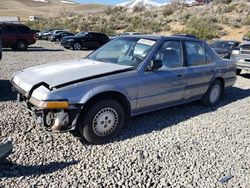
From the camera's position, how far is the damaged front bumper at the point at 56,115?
14.0 feet

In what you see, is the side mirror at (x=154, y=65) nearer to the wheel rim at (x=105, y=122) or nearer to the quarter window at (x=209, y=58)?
the wheel rim at (x=105, y=122)

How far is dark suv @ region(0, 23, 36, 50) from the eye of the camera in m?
19.9

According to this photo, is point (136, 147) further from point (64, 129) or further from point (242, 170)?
point (242, 170)

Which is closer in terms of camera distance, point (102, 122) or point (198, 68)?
point (102, 122)

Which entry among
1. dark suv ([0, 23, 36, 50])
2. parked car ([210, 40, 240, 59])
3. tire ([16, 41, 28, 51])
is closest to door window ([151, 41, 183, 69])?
parked car ([210, 40, 240, 59])

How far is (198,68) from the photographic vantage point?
6.43 meters

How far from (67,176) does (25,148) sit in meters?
1.01

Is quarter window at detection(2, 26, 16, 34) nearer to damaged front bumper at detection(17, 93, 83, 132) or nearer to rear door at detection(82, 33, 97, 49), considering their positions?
rear door at detection(82, 33, 97, 49)

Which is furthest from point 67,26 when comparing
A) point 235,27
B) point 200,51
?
point 200,51

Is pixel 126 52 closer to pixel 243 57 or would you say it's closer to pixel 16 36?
pixel 243 57

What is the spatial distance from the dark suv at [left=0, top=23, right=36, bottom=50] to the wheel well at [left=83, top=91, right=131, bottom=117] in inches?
666

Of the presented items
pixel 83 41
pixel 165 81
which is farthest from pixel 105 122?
pixel 83 41

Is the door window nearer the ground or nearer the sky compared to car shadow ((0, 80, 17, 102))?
nearer the sky

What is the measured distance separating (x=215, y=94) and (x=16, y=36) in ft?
53.6
